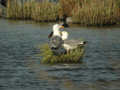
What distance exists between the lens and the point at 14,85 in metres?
13.0

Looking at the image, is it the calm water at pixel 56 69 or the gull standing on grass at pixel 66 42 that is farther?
the gull standing on grass at pixel 66 42

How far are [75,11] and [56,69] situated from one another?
24137 millimetres

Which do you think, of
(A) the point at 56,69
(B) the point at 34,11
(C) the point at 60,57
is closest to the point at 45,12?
(B) the point at 34,11

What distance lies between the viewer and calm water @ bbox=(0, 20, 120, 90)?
42.9 ft

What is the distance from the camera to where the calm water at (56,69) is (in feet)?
42.9

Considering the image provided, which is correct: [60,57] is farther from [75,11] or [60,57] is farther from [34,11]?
[34,11]

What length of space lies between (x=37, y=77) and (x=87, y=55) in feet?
19.0

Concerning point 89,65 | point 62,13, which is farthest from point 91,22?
point 89,65

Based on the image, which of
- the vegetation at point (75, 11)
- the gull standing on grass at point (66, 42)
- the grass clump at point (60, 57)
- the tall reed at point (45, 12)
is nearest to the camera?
the grass clump at point (60, 57)

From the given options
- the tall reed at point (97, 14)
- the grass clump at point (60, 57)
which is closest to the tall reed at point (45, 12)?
the tall reed at point (97, 14)

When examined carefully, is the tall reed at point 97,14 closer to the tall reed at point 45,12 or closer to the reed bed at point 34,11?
the tall reed at point 45,12

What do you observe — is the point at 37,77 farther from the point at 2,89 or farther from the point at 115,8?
the point at 115,8

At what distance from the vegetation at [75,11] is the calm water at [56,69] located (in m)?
10.2

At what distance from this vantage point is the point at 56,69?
1584cm
